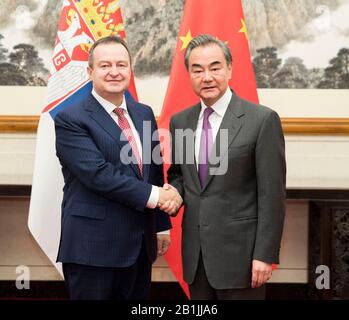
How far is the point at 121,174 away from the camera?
2.04 metres

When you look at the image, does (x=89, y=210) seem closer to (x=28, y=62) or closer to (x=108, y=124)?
(x=108, y=124)

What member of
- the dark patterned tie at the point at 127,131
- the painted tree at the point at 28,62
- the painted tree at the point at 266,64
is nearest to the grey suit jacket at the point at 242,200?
the dark patterned tie at the point at 127,131

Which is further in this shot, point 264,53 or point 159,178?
point 264,53

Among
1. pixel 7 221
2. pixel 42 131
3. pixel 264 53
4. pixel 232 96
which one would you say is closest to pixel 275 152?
pixel 232 96

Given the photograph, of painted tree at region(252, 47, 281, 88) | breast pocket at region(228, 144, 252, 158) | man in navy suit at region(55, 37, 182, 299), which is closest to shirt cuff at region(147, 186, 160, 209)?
man in navy suit at region(55, 37, 182, 299)

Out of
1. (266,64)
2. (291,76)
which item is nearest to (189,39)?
(266,64)

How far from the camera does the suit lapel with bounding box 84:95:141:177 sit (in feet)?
6.75

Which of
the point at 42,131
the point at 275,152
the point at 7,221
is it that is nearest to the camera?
the point at 275,152

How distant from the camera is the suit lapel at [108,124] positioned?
2059 mm

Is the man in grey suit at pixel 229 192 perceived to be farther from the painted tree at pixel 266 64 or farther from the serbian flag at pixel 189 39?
the painted tree at pixel 266 64

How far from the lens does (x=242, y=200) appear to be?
6.50 ft
